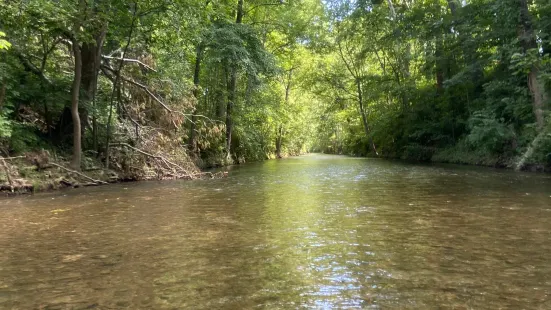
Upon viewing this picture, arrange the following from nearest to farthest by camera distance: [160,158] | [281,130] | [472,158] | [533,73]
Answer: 1. [533,73]
2. [160,158]
3. [472,158]
4. [281,130]

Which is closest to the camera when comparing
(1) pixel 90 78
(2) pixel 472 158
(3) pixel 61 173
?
(3) pixel 61 173

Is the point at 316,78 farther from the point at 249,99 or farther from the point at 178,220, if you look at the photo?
the point at 178,220

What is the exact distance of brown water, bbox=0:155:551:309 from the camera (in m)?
3.40

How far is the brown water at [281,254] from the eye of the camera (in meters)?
3.40

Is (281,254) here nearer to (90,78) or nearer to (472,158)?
(90,78)

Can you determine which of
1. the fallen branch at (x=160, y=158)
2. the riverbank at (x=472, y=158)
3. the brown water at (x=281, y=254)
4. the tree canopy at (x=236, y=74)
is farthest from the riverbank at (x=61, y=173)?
the riverbank at (x=472, y=158)

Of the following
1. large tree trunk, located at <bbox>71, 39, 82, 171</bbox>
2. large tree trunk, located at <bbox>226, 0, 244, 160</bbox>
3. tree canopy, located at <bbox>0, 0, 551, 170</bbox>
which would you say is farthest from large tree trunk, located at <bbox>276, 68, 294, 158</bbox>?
large tree trunk, located at <bbox>71, 39, 82, 171</bbox>

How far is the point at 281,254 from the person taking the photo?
4727 millimetres

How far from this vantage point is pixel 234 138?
3028 cm

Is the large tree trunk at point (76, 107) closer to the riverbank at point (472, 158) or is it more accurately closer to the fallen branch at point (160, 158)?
the fallen branch at point (160, 158)

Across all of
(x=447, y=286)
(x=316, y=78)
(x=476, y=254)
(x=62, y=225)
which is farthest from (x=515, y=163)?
(x=316, y=78)

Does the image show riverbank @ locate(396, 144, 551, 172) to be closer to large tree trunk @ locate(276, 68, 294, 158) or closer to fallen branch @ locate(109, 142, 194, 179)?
fallen branch @ locate(109, 142, 194, 179)

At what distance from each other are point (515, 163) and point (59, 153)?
1746cm

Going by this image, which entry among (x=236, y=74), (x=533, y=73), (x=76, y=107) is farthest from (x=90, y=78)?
(x=533, y=73)
